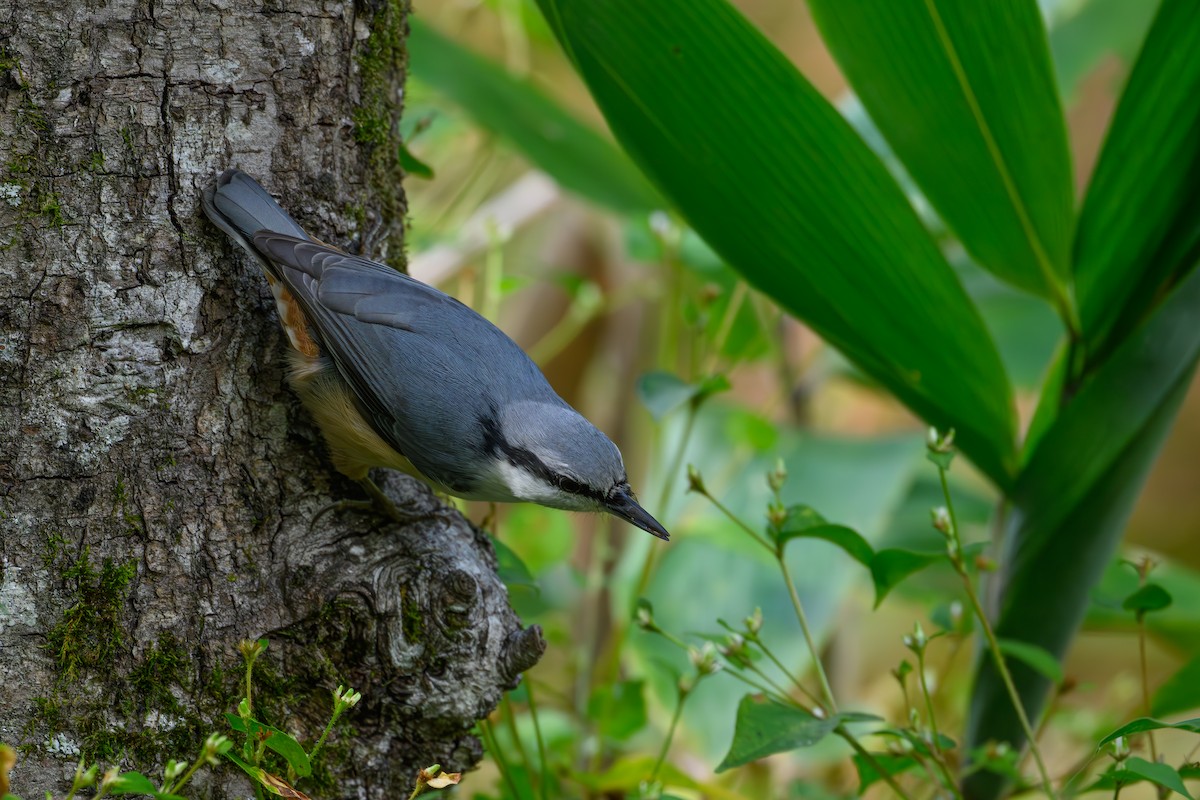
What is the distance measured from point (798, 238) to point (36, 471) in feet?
3.42

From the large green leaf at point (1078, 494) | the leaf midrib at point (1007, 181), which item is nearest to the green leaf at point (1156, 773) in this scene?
the large green leaf at point (1078, 494)

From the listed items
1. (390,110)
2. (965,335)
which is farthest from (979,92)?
(390,110)

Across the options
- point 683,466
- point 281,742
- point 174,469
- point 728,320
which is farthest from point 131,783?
point 683,466

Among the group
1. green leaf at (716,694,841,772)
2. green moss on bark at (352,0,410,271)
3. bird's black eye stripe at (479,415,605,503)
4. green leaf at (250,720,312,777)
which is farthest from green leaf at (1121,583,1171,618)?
green moss on bark at (352,0,410,271)

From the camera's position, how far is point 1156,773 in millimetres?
938

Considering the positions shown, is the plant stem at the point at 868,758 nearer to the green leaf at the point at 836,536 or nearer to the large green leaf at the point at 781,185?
the green leaf at the point at 836,536

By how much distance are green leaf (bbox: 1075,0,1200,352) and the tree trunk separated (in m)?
1.04

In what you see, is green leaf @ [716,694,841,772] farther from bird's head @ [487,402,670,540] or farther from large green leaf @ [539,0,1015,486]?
large green leaf @ [539,0,1015,486]

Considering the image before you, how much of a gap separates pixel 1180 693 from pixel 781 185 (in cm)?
94

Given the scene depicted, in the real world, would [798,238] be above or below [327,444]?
above

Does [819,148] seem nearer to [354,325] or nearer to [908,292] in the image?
[908,292]

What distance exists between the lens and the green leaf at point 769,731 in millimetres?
1106

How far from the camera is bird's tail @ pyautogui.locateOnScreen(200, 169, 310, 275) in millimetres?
1186

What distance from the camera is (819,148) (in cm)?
140
